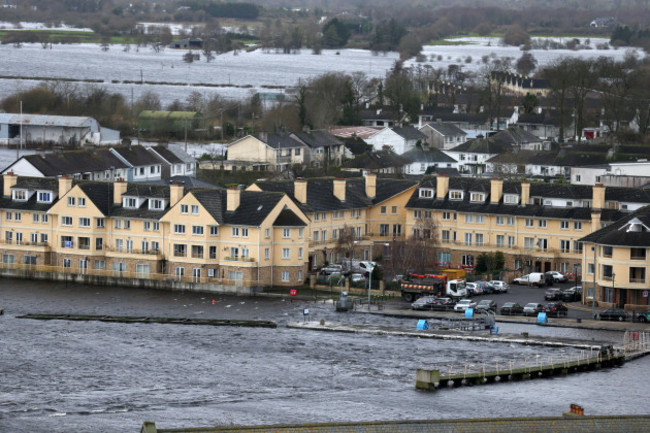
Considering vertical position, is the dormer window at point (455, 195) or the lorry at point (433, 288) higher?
the dormer window at point (455, 195)

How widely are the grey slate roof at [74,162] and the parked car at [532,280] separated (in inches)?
1179

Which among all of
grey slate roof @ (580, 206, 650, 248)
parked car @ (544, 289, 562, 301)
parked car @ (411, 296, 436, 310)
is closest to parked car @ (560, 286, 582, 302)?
parked car @ (544, 289, 562, 301)

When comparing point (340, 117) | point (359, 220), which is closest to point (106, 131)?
point (340, 117)

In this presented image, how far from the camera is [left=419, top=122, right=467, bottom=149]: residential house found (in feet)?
422

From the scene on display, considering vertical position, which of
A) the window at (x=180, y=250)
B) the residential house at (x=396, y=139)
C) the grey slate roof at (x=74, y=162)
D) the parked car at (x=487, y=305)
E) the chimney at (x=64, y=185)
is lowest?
the parked car at (x=487, y=305)

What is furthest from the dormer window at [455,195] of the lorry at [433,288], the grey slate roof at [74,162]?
the grey slate roof at [74,162]

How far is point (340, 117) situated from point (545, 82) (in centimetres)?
3595

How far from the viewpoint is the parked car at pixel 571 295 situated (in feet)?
234

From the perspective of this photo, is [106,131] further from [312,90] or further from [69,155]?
[69,155]

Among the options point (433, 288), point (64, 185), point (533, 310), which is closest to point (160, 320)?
point (433, 288)

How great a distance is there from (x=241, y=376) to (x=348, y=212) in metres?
27.3

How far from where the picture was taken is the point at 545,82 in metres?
170

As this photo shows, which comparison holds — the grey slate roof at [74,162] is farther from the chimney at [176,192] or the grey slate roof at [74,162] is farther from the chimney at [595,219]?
the chimney at [595,219]

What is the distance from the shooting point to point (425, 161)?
11619 cm
